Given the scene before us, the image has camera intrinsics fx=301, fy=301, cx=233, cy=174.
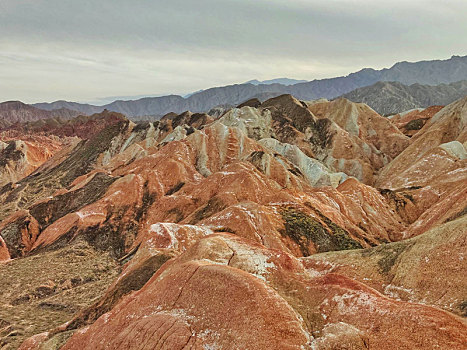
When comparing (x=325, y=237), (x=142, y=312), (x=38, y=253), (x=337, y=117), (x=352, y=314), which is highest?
(x=337, y=117)

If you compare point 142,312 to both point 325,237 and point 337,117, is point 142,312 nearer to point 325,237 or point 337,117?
point 325,237

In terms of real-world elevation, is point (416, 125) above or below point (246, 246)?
above

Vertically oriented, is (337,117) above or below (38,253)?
above

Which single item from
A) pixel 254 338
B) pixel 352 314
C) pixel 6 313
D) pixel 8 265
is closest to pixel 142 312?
pixel 254 338

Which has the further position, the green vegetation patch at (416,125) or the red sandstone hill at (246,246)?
the green vegetation patch at (416,125)

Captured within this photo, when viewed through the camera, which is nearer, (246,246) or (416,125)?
(246,246)

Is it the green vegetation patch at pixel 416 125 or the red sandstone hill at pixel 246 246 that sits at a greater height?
the green vegetation patch at pixel 416 125

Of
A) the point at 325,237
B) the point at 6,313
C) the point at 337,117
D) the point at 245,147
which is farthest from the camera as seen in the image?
the point at 337,117

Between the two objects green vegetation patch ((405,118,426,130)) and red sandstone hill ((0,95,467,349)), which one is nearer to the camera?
red sandstone hill ((0,95,467,349))
